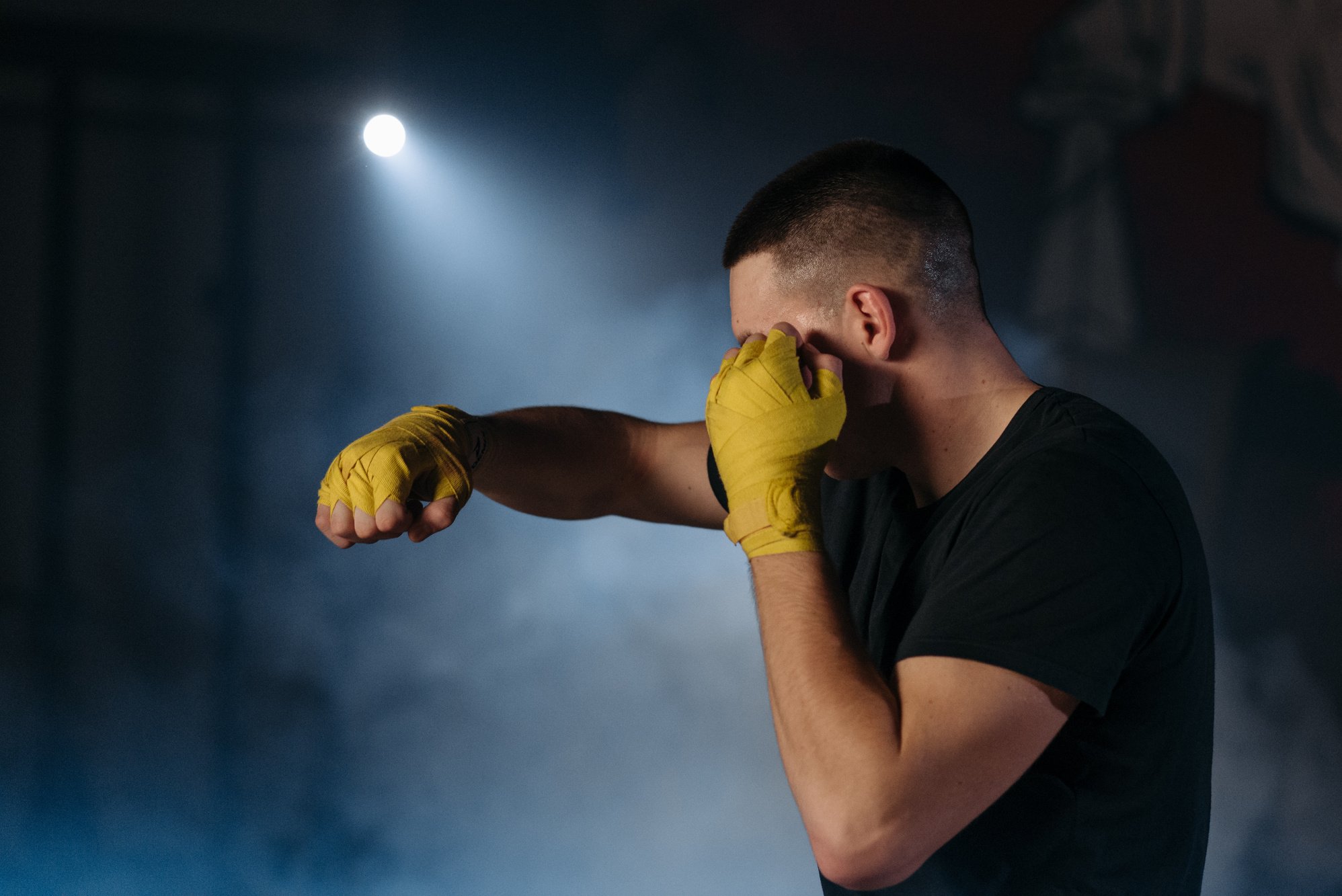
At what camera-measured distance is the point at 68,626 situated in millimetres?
2131

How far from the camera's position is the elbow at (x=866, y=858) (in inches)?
28.5

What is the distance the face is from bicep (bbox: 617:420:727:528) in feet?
1.05

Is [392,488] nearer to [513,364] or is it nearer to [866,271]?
[866,271]

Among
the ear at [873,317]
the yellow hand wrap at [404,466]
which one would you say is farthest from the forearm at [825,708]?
the yellow hand wrap at [404,466]

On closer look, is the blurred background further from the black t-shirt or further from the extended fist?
the black t-shirt

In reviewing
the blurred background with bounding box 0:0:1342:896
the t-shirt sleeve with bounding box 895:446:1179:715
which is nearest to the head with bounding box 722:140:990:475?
the t-shirt sleeve with bounding box 895:446:1179:715

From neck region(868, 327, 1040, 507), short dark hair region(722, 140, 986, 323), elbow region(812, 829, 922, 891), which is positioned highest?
short dark hair region(722, 140, 986, 323)

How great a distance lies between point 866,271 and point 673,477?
51 cm

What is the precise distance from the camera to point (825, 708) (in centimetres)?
76

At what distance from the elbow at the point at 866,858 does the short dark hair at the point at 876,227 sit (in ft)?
1.84

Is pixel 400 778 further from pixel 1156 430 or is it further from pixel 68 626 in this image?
pixel 1156 430

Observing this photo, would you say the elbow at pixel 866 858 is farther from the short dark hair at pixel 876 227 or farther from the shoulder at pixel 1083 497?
the short dark hair at pixel 876 227

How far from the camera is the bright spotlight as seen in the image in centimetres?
226

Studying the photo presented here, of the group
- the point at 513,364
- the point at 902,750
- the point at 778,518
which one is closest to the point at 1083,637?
the point at 902,750
